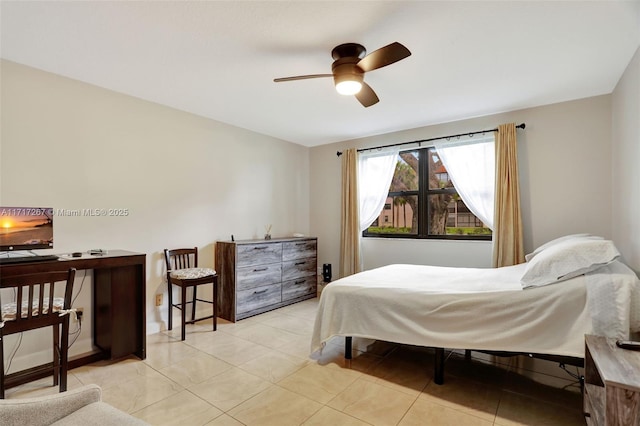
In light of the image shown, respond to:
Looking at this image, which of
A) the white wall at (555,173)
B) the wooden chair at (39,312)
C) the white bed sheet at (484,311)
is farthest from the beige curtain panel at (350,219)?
the wooden chair at (39,312)

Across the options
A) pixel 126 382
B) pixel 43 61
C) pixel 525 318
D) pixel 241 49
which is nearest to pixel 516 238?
pixel 525 318

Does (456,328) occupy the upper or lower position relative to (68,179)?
lower

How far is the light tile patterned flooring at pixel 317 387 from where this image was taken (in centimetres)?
191

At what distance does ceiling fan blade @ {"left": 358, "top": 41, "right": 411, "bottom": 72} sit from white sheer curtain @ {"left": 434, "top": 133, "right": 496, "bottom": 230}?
220cm

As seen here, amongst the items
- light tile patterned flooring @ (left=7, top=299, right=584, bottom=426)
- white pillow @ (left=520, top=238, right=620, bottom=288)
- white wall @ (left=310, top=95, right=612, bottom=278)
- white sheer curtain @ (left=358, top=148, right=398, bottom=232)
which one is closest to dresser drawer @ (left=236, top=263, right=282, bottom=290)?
light tile patterned flooring @ (left=7, top=299, right=584, bottom=426)

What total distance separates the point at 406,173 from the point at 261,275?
2471 millimetres

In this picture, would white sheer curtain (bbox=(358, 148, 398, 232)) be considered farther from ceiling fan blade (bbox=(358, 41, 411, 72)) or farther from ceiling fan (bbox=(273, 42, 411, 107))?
ceiling fan blade (bbox=(358, 41, 411, 72))

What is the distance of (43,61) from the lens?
2486 millimetres

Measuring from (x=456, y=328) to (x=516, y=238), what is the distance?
1.91 m

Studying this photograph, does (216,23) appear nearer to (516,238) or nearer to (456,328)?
(456,328)

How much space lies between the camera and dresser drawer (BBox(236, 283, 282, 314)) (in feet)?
12.3

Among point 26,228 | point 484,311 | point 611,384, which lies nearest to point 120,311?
point 26,228

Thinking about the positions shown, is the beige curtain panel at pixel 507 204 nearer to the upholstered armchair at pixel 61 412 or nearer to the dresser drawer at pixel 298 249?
the dresser drawer at pixel 298 249

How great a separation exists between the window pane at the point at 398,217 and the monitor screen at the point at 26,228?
3767mm
